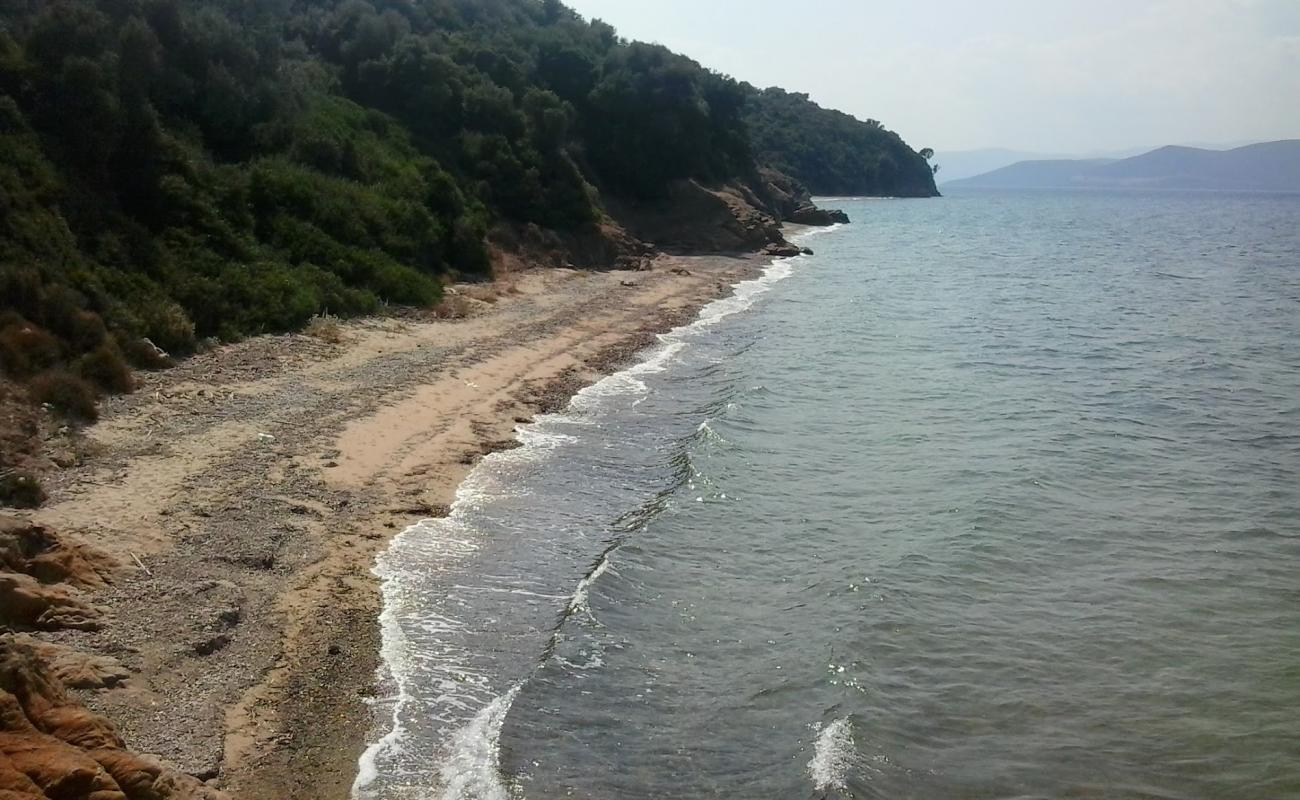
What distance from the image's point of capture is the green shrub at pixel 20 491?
457 inches

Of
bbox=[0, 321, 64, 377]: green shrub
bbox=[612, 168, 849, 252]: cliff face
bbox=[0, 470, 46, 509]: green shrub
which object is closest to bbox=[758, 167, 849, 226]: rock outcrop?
bbox=[612, 168, 849, 252]: cliff face

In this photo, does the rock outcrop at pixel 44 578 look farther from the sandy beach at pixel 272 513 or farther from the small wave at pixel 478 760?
the small wave at pixel 478 760

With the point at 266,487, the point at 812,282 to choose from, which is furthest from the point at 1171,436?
the point at 812,282

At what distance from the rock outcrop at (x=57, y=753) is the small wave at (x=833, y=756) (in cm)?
476

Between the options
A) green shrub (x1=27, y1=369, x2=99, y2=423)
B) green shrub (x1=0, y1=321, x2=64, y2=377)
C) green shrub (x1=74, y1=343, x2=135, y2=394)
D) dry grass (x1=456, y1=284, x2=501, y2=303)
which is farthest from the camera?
dry grass (x1=456, y1=284, x2=501, y2=303)

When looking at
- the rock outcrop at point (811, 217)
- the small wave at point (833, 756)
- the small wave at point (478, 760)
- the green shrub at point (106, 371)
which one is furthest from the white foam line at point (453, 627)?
the rock outcrop at point (811, 217)

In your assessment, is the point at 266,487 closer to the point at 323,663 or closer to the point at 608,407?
the point at 323,663

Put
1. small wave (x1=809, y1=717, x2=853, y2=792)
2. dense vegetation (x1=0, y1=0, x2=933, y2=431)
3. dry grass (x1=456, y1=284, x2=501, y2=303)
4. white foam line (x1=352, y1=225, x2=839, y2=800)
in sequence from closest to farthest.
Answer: white foam line (x1=352, y1=225, x2=839, y2=800)
small wave (x1=809, y1=717, x2=853, y2=792)
dense vegetation (x1=0, y1=0, x2=933, y2=431)
dry grass (x1=456, y1=284, x2=501, y2=303)

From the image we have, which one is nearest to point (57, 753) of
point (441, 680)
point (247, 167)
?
point (441, 680)

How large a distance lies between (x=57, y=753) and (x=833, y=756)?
238 inches

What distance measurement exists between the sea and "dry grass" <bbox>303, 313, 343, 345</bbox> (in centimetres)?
568

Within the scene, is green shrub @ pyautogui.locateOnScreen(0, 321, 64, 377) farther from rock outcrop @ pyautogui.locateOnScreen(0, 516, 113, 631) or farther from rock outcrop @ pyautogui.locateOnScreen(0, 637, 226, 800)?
rock outcrop @ pyautogui.locateOnScreen(0, 637, 226, 800)

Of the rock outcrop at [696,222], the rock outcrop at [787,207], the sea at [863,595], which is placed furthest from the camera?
the rock outcrop at [787,207]

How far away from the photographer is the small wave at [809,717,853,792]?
8836 millimetres
